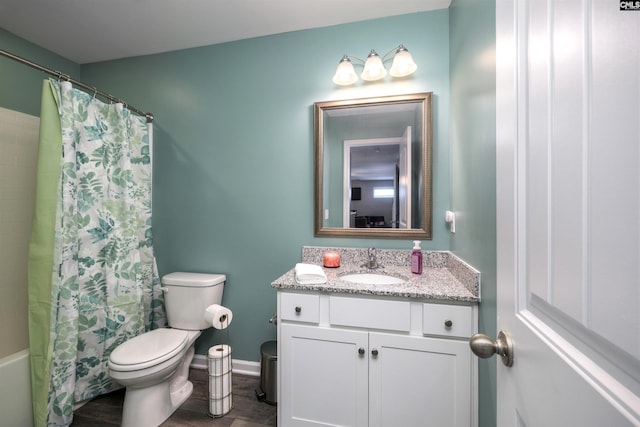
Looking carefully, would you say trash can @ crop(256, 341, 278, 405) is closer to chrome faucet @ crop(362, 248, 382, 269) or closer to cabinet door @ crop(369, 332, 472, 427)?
cabinet door @ crop(369, 332, 472, 427)

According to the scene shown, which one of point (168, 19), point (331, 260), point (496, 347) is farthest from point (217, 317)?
point (168, 19)

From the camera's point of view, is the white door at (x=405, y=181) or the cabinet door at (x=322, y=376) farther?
the white door at (x=405, y=181)

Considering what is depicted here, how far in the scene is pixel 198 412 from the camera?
1.62 meters

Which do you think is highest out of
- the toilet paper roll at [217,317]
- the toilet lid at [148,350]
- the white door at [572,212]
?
the white door at [572,212]

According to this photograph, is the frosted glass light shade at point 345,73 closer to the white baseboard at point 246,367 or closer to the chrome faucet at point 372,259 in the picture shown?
the chrome faucet at point 372,259

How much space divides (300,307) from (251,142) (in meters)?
1.26

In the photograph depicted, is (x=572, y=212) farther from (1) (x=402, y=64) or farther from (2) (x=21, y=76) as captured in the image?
(2) (x=21, y=76)

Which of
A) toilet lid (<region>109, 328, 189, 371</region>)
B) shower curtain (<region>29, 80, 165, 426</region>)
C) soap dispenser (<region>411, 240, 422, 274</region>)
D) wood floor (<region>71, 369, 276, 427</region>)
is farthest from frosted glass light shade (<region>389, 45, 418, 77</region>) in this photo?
wood floor (<region>71, 369, 276, 427</region>)

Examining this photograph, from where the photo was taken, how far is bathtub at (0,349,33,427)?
1.32 meters

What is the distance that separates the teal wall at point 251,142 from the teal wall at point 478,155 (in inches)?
9.4

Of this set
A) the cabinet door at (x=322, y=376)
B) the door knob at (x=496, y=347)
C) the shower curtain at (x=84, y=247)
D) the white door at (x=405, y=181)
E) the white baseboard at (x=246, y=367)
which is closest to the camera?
the door knob at (x=496, y=347)

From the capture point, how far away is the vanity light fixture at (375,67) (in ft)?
5.40

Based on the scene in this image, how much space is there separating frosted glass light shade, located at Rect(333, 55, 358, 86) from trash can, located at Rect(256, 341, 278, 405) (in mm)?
1857

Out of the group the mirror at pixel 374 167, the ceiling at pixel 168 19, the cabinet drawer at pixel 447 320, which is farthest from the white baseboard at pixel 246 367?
Answer: the ceiling at pixel 168 19
